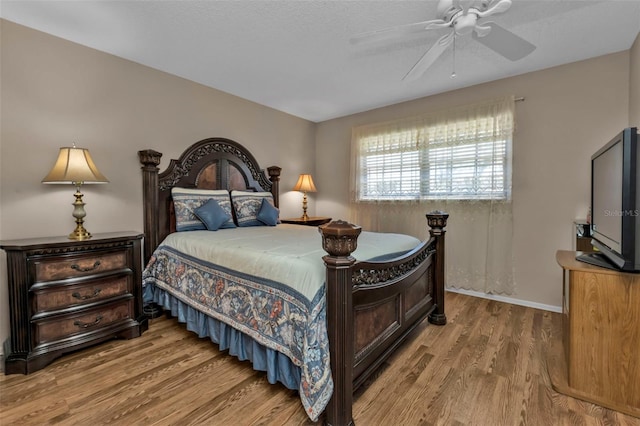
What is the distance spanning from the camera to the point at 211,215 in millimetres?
3045

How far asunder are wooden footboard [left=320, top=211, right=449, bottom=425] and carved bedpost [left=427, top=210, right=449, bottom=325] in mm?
166

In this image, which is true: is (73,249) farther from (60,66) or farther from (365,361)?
(365,361)

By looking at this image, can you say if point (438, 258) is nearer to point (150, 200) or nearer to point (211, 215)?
point (211, 215)

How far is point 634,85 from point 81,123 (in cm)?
483

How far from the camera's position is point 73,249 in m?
2.13

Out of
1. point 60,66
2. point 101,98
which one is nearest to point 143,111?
point 101,98

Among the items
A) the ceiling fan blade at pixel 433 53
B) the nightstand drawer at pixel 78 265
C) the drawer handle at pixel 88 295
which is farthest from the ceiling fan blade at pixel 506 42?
the drawer handle at pixel 88 295

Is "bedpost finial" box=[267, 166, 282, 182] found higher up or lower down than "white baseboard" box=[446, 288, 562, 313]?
higher up

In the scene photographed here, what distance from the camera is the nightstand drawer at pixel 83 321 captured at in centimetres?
203

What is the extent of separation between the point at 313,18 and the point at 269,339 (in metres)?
2.26

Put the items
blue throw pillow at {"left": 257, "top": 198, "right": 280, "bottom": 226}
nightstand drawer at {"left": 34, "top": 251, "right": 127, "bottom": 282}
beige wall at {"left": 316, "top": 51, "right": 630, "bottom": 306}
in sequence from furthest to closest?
blue throw pillow at {"left": 257, "top": 198, "right": 280, "bottom": 226}
beige wall at {"left": 316, "top": 51, "right": 630, "bottom": 306}
nightstand drawer at {"left": 34, "top": 251, "right": 127, "bottom": 282}

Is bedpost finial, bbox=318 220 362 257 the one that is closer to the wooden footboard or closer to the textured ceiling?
the wooden footboard

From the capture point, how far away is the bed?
4.62ft

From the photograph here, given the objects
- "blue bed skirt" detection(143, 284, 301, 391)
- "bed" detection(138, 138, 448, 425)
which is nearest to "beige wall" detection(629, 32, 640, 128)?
"bed" detection(138, 138, 448, 425)
